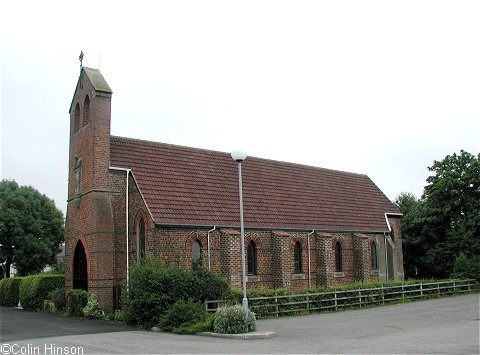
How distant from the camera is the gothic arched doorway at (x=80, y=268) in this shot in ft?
89.8

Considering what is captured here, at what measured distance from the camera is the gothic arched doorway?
27.4m

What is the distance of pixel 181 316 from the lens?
19.1 m

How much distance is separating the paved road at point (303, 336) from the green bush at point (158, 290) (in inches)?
28.6

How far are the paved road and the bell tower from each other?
10.2 feet

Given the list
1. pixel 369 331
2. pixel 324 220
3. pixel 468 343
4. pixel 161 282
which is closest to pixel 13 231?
pixel 324 220

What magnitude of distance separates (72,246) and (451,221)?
26.7 m

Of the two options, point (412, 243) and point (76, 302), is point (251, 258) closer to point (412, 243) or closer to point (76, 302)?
point (76, 302)

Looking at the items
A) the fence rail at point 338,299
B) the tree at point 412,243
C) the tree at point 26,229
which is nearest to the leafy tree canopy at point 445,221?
the tree at point 412,243

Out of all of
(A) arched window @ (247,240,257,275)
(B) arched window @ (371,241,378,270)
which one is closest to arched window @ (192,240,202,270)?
(A) arched window @ (247,240,257,275)

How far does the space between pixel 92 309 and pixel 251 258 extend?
8.56 metres

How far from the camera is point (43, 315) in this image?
27094mm

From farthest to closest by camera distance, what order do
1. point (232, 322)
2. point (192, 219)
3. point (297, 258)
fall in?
point (297, 258) → point (192, 219) → point (232, 322)

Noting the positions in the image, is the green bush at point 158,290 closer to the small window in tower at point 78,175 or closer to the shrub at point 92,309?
the shrub at point 92,309

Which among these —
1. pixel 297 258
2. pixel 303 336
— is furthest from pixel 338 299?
pixel 303 336
